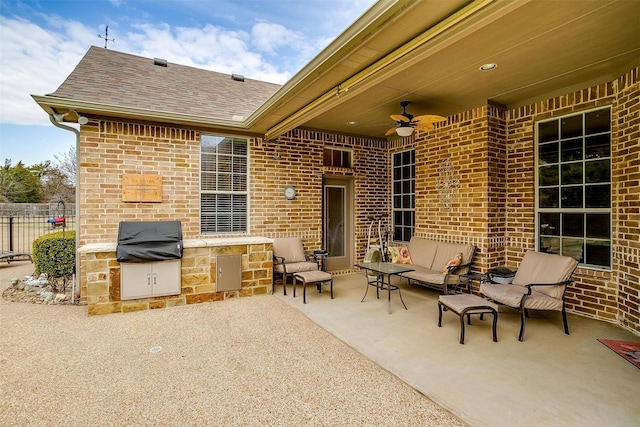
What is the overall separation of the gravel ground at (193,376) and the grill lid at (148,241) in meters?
0.84

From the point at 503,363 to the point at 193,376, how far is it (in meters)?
2.77

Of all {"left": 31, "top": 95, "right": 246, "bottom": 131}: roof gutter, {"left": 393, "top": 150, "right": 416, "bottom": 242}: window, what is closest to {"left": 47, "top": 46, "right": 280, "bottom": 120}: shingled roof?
{"left": 31, "top": 95, "right": 246, "bottom": 131}: roof gutter

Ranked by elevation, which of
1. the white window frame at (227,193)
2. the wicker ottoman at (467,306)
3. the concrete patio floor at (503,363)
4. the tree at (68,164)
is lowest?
the concrete patio floor at (503,363)

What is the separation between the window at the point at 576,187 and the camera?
4.01 metres

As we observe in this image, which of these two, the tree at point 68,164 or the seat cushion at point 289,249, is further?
the tree at point 68,164

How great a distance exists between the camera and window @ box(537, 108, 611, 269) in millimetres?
4008

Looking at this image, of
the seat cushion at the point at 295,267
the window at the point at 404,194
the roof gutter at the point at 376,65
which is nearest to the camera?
the roof gutter at the point at 376,65

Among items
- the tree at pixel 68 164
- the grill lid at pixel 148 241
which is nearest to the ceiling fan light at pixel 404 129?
the grill lid at pixel 148 241

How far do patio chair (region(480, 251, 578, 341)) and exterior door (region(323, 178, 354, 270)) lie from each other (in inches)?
131

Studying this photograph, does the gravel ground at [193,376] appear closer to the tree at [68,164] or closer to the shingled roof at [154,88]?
the shingled roof at [154,88]

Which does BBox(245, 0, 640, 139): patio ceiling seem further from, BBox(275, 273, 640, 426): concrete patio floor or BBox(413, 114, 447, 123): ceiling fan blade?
BBox(275, 273, 640, 426): concrete patio floor

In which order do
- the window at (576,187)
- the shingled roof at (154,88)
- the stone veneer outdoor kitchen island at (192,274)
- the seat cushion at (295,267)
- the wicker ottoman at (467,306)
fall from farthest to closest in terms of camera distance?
the seat cushion at (295,267) < the shingled roof at (154,88) < the stone veneer outdoor kitchen island at (192,274) < the window at (576,187) < the wicker ottoman at (467,306)

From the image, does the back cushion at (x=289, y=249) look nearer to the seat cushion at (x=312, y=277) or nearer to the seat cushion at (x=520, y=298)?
the seat cushion at (x=312, y=277)

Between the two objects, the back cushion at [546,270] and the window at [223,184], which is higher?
the window at [223,184]
